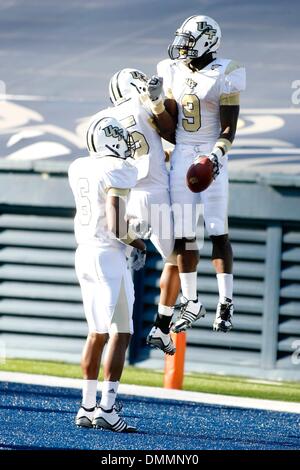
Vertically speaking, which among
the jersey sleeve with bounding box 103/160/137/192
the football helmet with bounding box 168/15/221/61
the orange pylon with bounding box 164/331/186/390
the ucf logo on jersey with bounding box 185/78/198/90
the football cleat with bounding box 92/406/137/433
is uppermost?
the football helmet with bounding box 168/15/221/61

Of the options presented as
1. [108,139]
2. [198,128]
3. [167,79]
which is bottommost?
[108,139]

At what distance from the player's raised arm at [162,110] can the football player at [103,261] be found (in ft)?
0.88

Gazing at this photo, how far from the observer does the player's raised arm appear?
8.22 metres

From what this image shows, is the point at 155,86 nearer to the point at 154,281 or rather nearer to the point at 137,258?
the point at 137,258

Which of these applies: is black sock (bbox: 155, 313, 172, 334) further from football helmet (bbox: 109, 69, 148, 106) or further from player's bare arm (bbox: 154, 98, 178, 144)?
football helmet (bbox: 109, 69, 148, 106)

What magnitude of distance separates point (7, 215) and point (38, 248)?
18.7 inches

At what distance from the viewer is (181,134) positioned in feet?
28.2

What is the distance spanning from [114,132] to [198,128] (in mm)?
629

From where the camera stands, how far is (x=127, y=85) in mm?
8578

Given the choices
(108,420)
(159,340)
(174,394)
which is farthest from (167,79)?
(174,394)

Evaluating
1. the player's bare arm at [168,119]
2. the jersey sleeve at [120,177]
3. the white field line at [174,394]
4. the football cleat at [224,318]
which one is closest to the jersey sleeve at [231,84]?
the player's bare arm at [168,119]

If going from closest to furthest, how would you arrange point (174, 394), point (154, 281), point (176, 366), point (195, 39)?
point (195, 39) → point (174, 394) → point (176, 366) → point (154, 281)

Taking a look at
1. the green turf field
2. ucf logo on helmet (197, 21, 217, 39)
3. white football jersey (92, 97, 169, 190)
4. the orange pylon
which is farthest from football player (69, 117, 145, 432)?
the green turf field

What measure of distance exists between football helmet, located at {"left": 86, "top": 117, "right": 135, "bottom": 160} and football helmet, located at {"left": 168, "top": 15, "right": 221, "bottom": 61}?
600 millimetres
